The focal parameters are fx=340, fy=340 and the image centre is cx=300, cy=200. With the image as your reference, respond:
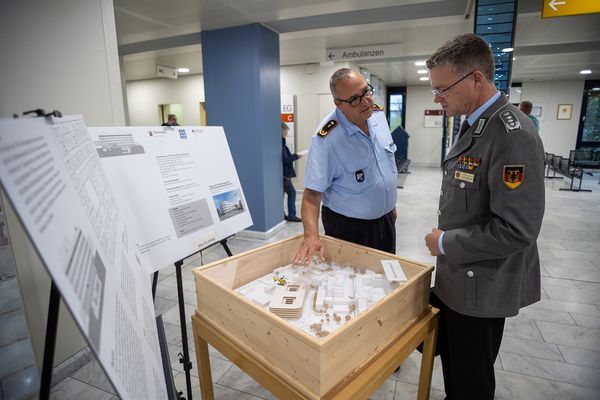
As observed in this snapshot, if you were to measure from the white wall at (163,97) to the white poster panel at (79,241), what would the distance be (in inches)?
330

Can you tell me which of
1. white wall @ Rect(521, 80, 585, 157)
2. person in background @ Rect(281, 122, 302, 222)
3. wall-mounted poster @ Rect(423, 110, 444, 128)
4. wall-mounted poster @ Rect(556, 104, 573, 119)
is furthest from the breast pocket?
wall-mounted poster @ Rect(556, 104, 573, 119)

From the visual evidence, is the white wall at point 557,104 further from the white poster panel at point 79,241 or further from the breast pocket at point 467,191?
the white poster panel at point 79,241

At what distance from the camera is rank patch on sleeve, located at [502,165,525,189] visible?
1.06m

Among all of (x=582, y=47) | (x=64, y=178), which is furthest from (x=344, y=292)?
(x=582, y=47)

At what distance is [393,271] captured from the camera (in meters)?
1.42

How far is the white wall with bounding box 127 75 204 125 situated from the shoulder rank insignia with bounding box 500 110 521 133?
845cm

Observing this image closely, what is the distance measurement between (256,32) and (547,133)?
11.3 meters

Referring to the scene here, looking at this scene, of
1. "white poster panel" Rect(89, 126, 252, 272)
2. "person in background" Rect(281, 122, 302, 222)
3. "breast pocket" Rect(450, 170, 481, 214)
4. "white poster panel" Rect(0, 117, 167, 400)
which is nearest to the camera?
"white poster panel" Rect(0, 117, 167, 400)

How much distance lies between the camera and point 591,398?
6.32ft

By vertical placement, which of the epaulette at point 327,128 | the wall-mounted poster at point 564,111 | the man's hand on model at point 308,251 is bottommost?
the man's hand on model at point 308,251

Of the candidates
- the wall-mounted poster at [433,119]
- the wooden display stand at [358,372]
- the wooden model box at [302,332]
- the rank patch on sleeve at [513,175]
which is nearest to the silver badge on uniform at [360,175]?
the wooden model box at [302,332]

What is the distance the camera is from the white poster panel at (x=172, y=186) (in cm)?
157

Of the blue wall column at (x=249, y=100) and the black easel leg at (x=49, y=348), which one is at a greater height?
the blue wall column at (x=249, y=100)

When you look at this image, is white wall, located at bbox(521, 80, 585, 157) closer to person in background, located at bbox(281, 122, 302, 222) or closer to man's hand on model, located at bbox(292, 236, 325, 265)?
→ person in background, located at bbox(281, 122, 302, 222)
